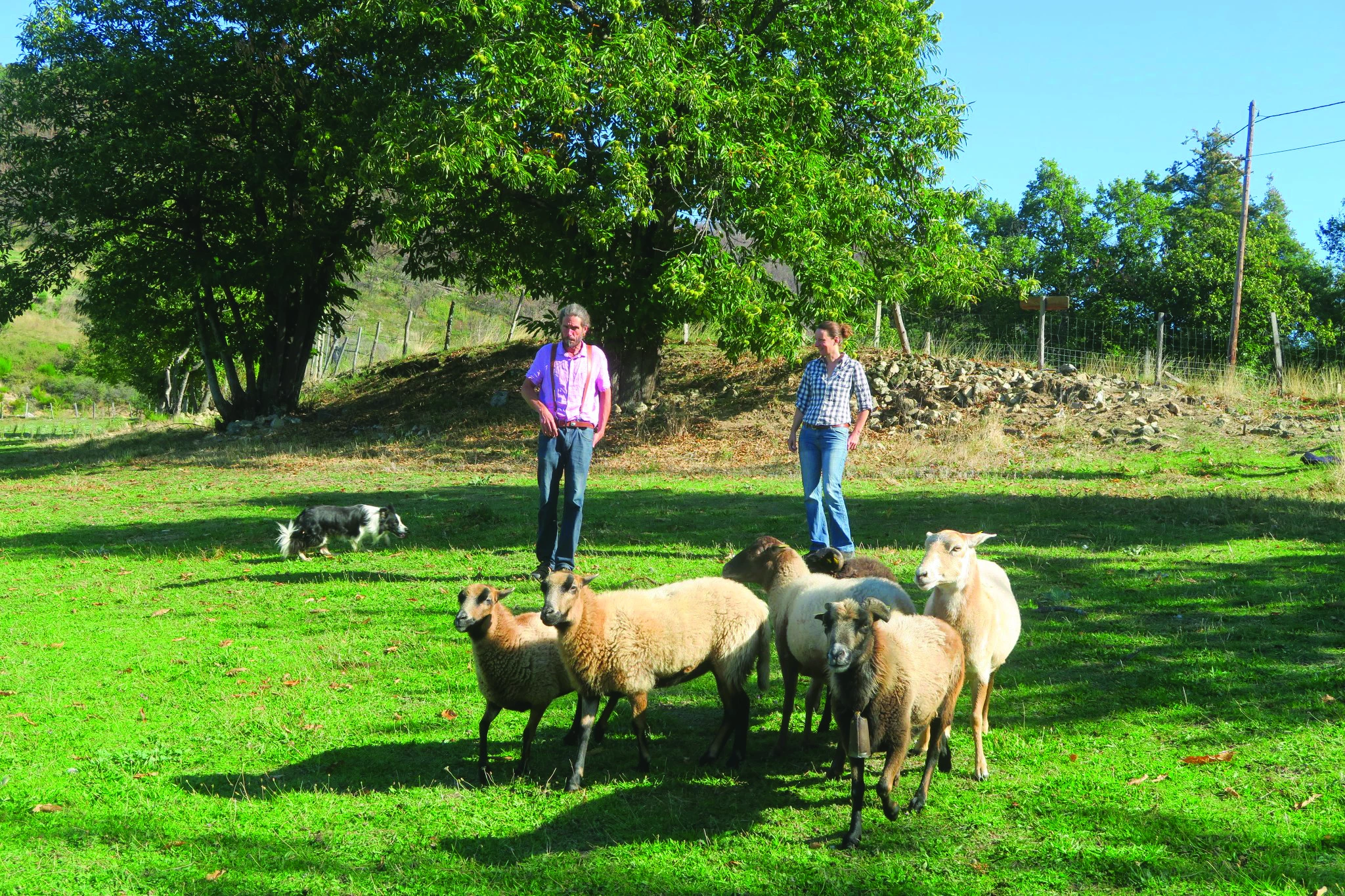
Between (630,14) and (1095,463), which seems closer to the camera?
(1095,463)

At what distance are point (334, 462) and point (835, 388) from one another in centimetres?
1670

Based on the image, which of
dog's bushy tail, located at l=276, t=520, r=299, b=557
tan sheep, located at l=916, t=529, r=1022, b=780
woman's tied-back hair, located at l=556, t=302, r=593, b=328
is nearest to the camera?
tan sheep, located at l=916, t=529, r=1022, b=780

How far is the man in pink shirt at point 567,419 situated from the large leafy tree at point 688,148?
1127 cm

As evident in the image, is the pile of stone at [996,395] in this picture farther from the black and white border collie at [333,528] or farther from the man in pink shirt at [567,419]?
the man in pink shirt at [567,419]

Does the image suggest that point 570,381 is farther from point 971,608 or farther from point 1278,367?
point 1278,367

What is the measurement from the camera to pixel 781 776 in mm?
5258

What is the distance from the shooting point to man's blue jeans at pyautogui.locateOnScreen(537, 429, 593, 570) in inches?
326

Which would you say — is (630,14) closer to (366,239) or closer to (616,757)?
(366,239)

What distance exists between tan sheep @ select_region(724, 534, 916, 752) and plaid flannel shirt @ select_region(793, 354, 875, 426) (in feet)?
8.67

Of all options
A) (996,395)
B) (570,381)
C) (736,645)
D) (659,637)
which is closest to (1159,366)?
(996,395)

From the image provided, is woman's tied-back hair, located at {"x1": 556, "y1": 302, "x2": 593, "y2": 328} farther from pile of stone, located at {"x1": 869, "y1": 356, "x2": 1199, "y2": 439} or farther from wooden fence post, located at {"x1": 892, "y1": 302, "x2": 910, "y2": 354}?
wooden fence post, located at {"x1": 892, "y1": 302, "x2": 910, "y2": 354}

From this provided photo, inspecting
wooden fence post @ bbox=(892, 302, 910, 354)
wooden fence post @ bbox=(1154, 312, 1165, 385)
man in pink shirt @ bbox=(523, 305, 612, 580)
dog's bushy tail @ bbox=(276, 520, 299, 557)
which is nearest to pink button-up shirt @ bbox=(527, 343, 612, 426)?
man in pink shirt @ bbox=(523, 305, 612, 580)

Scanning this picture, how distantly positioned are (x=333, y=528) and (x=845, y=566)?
7.69m

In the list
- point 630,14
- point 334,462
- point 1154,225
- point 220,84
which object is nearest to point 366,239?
point 220,84
